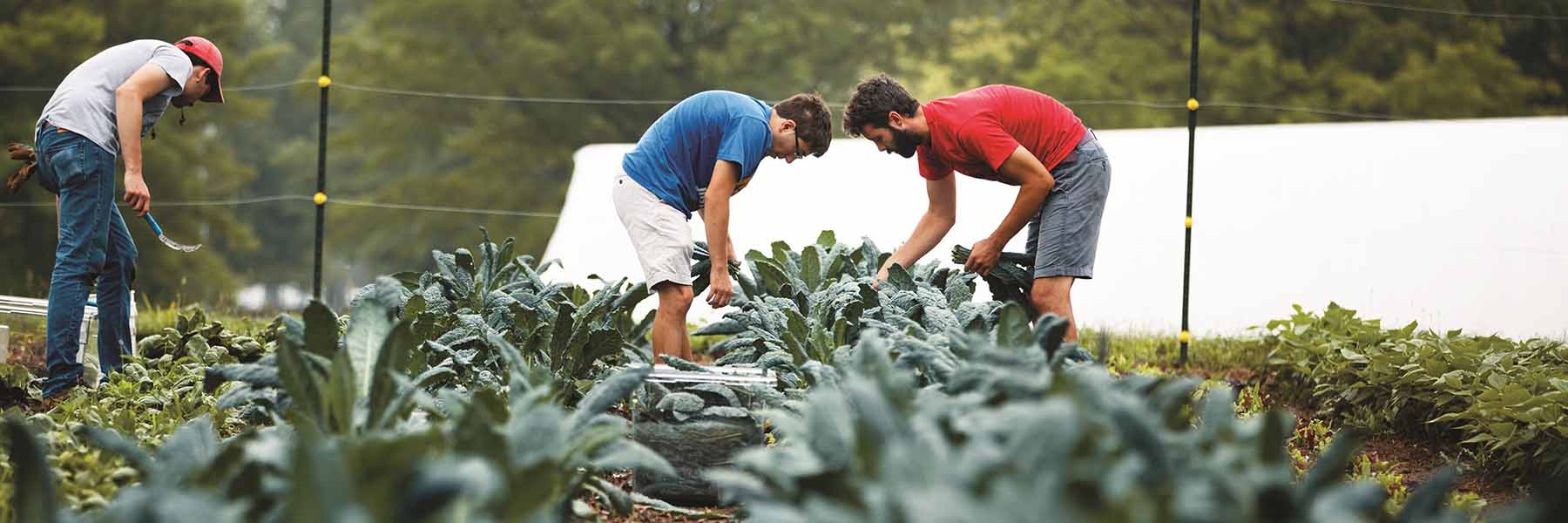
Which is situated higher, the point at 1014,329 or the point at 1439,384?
the point at 1014,329

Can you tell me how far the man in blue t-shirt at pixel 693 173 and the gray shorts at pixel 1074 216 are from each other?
729 mm

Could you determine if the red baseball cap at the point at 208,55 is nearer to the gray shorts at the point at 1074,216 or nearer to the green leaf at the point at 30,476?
the gray shorts at the point at 1074,216

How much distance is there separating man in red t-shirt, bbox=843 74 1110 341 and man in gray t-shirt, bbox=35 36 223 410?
2143 mm

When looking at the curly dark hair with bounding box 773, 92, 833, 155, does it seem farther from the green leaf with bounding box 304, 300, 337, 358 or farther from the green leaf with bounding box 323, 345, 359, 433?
the green leaf with bounding box 323, 345, 359, 433

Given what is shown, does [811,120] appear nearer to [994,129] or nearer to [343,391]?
[994,129]

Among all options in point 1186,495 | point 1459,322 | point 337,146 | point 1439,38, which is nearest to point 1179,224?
point 1459,322

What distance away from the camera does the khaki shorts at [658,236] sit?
4086 mm

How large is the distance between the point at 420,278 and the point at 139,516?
9.06 feet

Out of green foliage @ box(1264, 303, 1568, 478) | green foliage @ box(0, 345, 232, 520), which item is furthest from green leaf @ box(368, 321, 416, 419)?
green foliage @ box(1264, 303, 1568, 478)

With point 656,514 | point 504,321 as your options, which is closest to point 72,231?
point 504,321

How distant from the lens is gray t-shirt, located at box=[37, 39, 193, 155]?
4.03m

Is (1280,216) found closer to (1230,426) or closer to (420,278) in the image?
(420,278)

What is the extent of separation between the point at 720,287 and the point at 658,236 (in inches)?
12.9

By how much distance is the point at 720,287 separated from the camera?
3.92m
